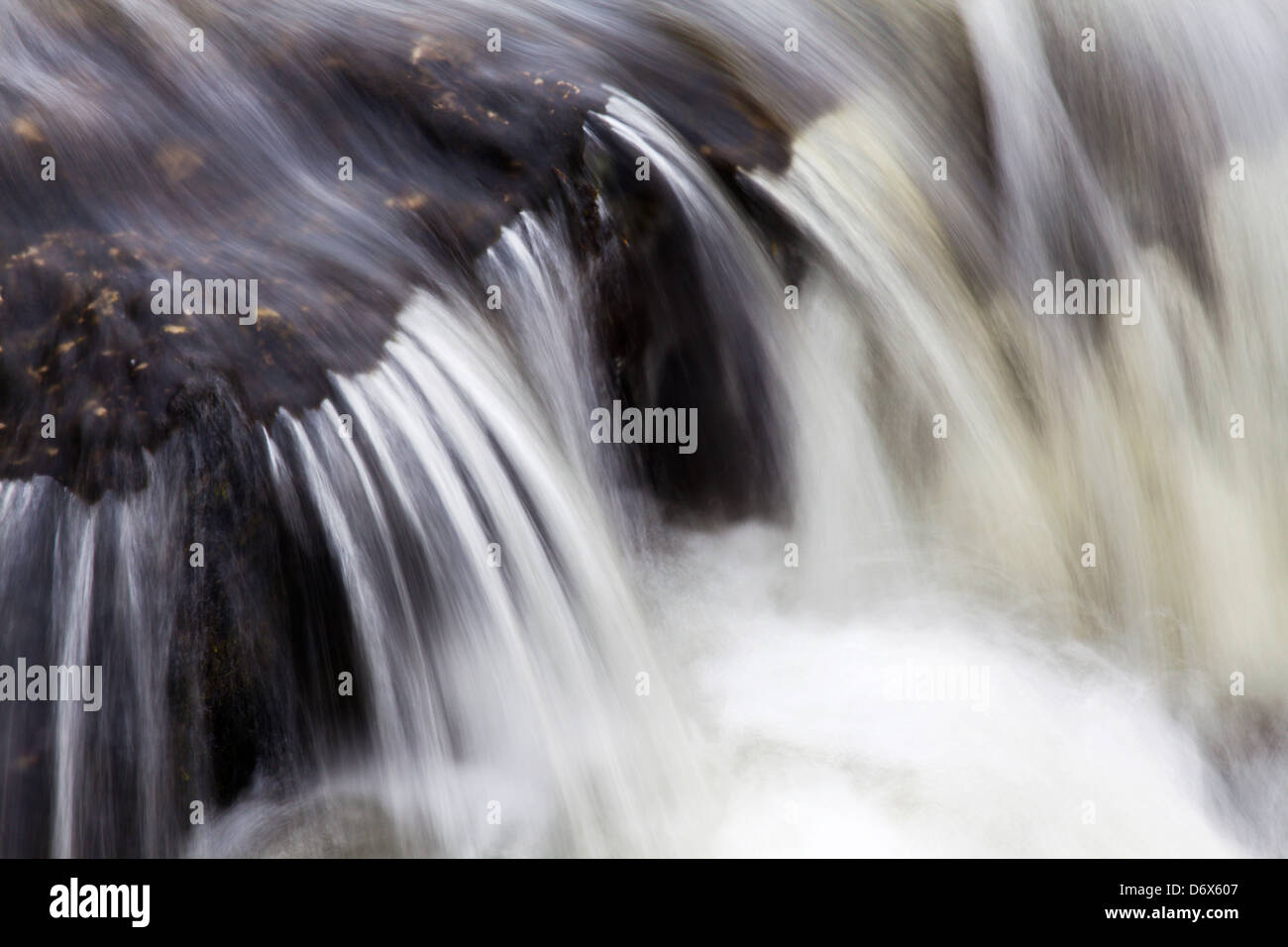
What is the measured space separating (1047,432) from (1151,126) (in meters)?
1.41

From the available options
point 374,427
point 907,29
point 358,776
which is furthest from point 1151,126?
point 358,776

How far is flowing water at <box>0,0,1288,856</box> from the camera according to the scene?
3883mm

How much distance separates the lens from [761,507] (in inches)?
200

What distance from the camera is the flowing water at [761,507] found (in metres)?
3.88

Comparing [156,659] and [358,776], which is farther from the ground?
[156,659]

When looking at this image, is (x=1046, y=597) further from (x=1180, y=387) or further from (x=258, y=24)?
(x=258, y=24)

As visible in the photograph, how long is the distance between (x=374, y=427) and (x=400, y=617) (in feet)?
1.95

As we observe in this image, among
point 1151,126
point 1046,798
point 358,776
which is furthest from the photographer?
point 1151,126

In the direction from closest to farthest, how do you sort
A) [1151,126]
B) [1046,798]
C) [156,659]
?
[156,659]
[1046,798]
[1151,126]

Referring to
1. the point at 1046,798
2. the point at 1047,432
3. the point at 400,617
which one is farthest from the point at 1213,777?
the point at 400,617

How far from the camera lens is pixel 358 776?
4039 millimetres

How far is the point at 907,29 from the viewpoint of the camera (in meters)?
5.56

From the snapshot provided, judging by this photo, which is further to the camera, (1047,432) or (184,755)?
(1047,432)

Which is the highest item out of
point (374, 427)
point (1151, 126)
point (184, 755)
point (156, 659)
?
point (1151, 126)
